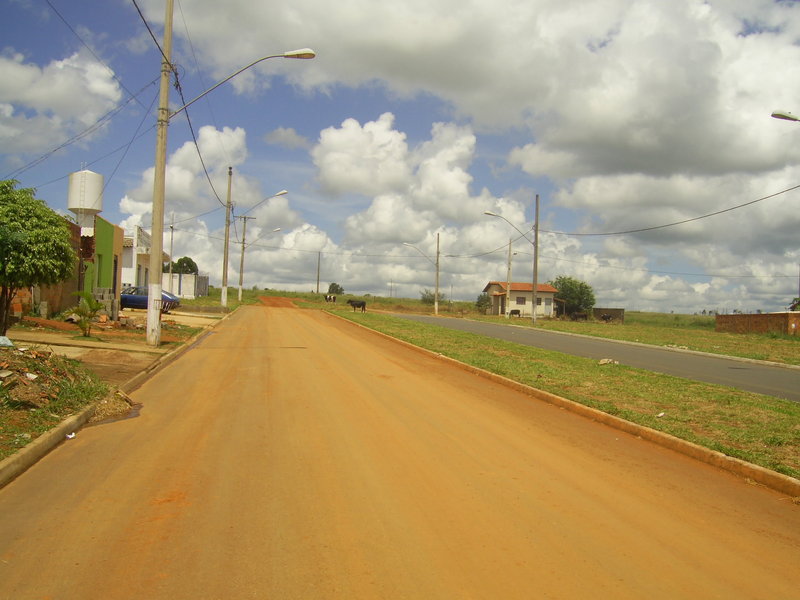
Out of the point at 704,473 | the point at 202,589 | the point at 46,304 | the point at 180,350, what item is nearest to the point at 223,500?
the point at 202,589

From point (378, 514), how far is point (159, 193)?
14234 millimetres

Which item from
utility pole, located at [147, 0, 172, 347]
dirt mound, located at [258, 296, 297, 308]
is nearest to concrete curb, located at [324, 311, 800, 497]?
utility pole, located at [147, 0, 172, 347]

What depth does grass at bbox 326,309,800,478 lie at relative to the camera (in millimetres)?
8289

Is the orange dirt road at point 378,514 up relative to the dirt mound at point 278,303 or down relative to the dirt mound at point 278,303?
down

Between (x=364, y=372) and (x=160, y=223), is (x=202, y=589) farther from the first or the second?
(x=160, y=223)

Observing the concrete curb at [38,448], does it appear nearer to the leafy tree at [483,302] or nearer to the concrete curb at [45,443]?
the concrete curb at [45,443]

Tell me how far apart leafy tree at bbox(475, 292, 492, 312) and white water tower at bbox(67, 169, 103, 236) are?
58316 mm

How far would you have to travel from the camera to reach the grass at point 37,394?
743 centimetres

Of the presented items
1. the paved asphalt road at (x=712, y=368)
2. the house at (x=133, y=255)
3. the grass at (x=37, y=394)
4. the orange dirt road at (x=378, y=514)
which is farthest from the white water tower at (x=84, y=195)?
the orange dirt road at (x=378, y=514)

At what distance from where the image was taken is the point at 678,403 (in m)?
11.4

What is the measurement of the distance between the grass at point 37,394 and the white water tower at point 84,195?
77.0 feet

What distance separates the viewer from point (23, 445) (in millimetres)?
6898

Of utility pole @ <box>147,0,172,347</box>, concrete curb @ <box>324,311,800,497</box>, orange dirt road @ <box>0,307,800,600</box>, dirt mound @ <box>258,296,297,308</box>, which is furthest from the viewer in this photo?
dirt mound @ <box>258,296,297,308</box>

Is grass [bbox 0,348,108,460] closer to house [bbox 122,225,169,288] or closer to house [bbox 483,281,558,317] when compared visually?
house [bbox 122,225,169,288]
